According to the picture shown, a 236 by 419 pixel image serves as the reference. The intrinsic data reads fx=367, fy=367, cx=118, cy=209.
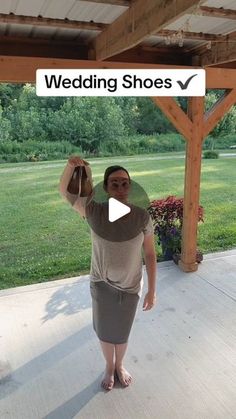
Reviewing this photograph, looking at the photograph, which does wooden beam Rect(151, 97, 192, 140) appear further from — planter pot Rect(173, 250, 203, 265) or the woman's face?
the woman's face

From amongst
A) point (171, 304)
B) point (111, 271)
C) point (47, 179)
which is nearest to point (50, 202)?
point (47, 179)

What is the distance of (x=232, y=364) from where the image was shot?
2516 mm

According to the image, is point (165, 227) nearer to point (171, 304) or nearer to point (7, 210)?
point (171, 304)

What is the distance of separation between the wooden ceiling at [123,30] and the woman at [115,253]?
2.48 ft

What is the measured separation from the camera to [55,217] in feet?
23.5

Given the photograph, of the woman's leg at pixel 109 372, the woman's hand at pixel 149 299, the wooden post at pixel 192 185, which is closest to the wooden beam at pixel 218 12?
the wooden post at pixel 192 185

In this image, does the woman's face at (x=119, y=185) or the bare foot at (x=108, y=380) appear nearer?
the woman's face at (x=119, y=185)

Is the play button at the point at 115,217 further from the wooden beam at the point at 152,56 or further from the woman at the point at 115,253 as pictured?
the wooden beam at the point at 152,56

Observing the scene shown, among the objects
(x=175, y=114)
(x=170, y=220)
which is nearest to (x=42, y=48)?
(x=175, y=114)

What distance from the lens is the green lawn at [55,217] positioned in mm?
4703

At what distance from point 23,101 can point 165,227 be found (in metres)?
11.2

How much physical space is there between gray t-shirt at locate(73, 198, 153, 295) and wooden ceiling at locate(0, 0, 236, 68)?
0.90 meters

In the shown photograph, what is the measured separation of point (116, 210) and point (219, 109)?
7.25 ft

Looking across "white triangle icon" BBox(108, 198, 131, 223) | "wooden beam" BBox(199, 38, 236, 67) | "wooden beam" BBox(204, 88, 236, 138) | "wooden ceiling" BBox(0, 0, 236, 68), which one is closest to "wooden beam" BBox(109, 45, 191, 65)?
"wooden ceiling" BBox(0, 0, 236, 68)
